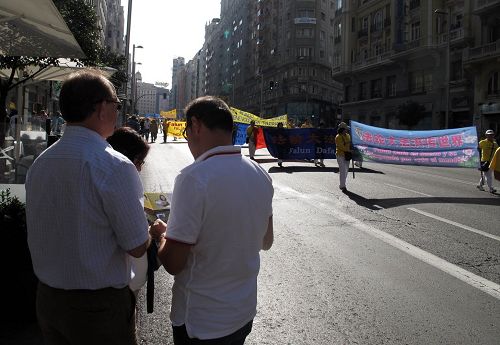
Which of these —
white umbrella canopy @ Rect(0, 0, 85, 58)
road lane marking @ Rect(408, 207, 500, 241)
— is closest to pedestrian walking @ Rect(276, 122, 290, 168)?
road lane marking @ Rect(408, 207, 500, 241)

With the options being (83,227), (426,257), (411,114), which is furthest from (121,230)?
(411,114)

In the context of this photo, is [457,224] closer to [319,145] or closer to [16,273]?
[16,273]

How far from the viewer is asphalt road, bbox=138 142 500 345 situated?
151 inches

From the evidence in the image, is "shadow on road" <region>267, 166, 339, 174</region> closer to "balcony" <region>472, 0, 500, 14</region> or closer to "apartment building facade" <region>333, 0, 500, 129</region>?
"apartment building facade" <region>333, 0, 500, 129</region>

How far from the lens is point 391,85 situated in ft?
168

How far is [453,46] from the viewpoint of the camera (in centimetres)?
4141

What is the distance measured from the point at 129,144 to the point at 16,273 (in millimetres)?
1842

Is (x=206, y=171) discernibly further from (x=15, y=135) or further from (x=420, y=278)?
(x=15, y=135)

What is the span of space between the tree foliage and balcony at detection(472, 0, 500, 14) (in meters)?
9.51

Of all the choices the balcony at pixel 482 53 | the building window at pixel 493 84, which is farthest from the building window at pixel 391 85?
the building window at pixel 493 84

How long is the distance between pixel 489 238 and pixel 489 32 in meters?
35.7

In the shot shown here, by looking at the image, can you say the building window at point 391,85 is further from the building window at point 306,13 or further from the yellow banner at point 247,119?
the building window at point 306,13

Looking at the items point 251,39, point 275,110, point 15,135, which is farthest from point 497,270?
point 251,39

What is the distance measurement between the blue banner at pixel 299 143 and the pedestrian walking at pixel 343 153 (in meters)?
6.25
